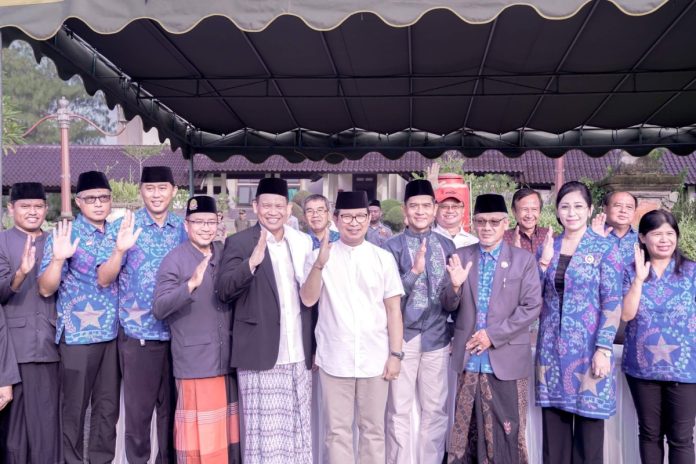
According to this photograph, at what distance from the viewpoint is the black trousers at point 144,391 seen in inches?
152

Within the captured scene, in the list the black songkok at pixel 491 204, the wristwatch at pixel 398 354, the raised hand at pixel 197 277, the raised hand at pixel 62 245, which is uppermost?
the black songkok at pixel 491 204

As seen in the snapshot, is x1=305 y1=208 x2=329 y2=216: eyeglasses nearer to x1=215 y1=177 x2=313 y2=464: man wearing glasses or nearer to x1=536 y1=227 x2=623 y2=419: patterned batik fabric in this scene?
x1=215 y1=177 x2=313 y2=464: man wearing glasses

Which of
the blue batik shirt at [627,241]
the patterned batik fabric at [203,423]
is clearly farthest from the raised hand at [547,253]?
the patterned batik fabric at [203,423]

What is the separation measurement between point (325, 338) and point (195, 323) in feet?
2.54

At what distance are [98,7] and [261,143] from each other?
4.46 m

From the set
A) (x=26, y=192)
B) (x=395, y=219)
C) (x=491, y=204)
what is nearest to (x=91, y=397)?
(x=26, y=192)

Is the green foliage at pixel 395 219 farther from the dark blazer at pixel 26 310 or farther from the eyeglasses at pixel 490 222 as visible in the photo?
the dark blazer at pixel 26 310

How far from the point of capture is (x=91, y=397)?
3.93m

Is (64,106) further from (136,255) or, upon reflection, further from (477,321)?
(477,321)

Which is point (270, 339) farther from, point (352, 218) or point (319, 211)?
point (319, 211)

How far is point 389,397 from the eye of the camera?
397cm

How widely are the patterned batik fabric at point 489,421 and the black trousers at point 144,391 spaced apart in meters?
1.79

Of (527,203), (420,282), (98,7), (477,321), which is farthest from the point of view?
(527,203)

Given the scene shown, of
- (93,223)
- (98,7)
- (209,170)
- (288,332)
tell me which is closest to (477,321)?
(288,332)
